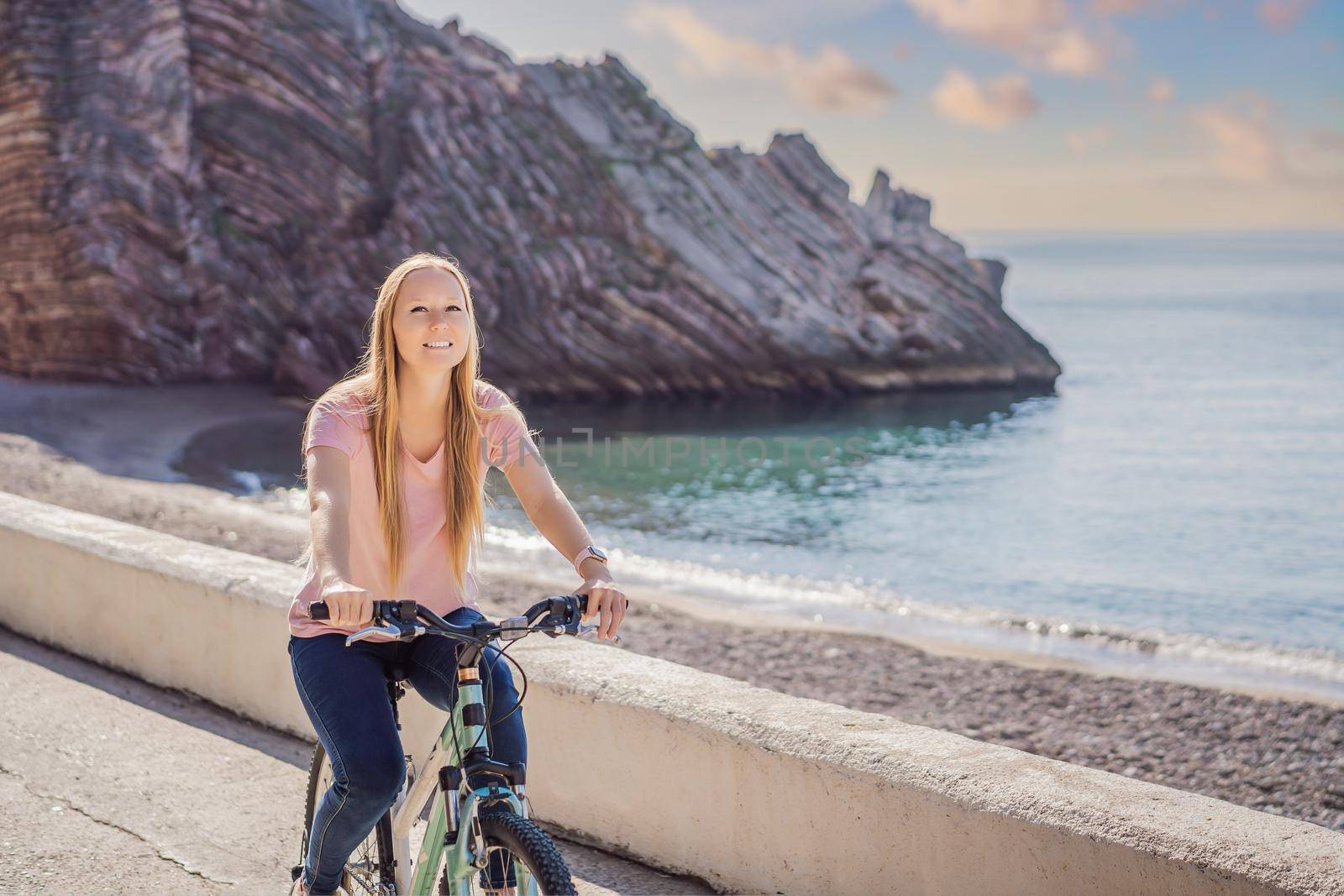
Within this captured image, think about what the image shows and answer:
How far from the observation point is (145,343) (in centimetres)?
2630

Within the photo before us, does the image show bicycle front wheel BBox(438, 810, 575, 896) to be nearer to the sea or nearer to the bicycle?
the bicycle

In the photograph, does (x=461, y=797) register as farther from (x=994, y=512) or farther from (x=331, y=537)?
(x=994, y=512)

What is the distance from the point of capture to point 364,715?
98.7 inches

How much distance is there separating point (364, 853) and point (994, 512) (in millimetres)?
17817

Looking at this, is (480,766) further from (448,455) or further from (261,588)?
(261,588)

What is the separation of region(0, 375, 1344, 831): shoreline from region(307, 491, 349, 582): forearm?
11.5 ft

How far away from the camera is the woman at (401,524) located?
252 cm

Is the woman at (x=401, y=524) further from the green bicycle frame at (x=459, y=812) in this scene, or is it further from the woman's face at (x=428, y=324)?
the green bicycle frame at (x=459, y=812)

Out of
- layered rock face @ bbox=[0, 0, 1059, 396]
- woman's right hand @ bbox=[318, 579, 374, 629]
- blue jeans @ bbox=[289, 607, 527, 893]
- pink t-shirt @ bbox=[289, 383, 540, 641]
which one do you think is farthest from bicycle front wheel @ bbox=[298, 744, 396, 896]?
layered rock face @ bbox=[0, 0, 1059, 396]

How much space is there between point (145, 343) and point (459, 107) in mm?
8708

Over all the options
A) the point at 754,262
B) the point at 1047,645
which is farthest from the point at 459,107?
the point at 1047,645

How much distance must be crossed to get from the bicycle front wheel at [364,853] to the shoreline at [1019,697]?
3.03m

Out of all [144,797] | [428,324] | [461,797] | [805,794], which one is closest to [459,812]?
[461,797]

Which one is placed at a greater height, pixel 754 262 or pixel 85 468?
pixel 754 262
